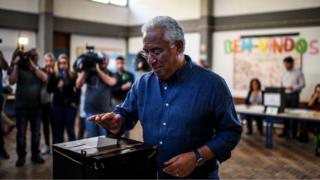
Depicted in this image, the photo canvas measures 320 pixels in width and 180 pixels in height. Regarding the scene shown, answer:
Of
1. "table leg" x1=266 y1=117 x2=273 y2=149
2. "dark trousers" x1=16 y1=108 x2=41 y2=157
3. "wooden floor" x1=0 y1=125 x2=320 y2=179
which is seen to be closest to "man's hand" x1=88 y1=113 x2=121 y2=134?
"wooden floor" x1=0 y1=125 x2=320 y2=179

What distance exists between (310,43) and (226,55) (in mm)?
1821

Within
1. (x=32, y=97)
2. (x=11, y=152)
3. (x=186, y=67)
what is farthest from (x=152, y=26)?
(x=11, y=152)

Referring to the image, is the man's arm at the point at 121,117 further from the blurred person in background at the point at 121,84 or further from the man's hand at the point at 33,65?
the blurred person in background at the point at 121,84

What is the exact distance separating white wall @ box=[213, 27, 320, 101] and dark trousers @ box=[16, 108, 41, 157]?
16.4 feet

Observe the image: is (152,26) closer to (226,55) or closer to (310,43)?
(310,43)

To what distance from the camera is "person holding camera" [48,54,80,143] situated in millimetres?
4375

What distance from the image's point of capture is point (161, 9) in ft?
26.5

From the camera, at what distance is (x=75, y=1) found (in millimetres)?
4543

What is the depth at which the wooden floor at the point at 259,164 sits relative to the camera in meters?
3.87

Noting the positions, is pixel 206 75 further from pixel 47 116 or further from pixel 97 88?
pixel 47 116

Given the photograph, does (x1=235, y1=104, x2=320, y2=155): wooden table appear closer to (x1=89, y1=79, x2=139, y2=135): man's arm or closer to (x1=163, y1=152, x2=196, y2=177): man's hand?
(x1=89, y1=79, x2=139, y2=135): man's arm

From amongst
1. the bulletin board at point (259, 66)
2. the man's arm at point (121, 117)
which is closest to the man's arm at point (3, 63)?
the man's arm at point (121, 117)

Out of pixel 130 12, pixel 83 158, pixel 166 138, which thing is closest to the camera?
pixel 83 158

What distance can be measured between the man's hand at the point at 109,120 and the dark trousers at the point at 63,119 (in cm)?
320
